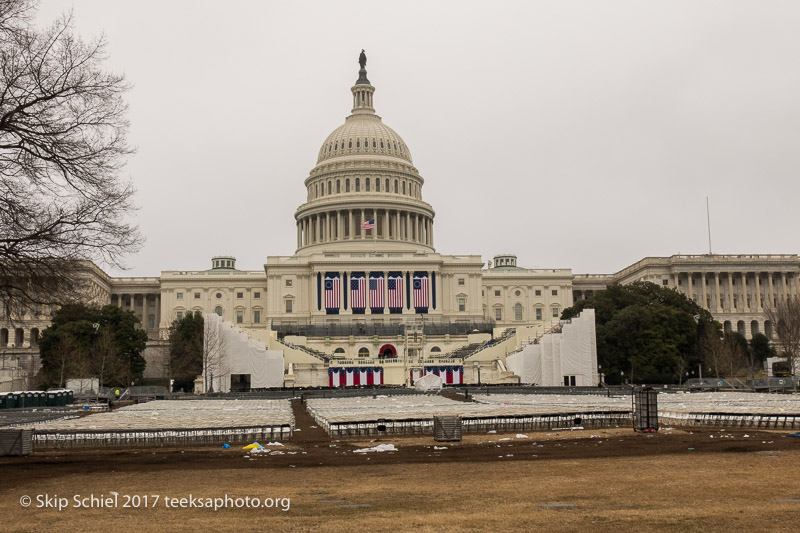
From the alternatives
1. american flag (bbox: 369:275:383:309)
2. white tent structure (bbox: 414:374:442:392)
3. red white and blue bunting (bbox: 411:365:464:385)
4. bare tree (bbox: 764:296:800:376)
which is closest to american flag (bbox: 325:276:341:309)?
american flag (bbox: 369:275:383:309)

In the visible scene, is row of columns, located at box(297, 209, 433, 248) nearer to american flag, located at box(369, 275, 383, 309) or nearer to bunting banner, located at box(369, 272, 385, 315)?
bunting banner, located at box(369, 272, 385, 315)

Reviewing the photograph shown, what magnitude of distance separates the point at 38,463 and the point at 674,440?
19465 millimetres

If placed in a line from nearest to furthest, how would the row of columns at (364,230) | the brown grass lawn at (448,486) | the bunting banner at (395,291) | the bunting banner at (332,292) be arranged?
1. the brown grass lawn at (448,486)
2. the bunting banner at (332,292)
3. the bunting banner at (395,291)
4. the row of columns at (364,230)

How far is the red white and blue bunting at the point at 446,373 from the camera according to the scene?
99.2 m

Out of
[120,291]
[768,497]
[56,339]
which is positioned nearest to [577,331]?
[56,339]

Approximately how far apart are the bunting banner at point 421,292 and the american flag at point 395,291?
7.40 ft

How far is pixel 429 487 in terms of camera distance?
1983cm

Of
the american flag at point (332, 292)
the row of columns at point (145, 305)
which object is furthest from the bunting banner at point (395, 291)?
the row of columns at point (145, 305)

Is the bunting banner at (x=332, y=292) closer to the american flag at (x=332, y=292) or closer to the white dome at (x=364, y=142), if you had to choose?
the american flag at (x=332, y=292)

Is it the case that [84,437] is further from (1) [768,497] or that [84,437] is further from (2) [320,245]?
(2) [320,245]

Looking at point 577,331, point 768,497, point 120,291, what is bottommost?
point 768,497

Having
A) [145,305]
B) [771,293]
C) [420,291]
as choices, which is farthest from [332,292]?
[771,293]

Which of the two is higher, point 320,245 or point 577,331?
point 320,245

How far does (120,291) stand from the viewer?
161m
